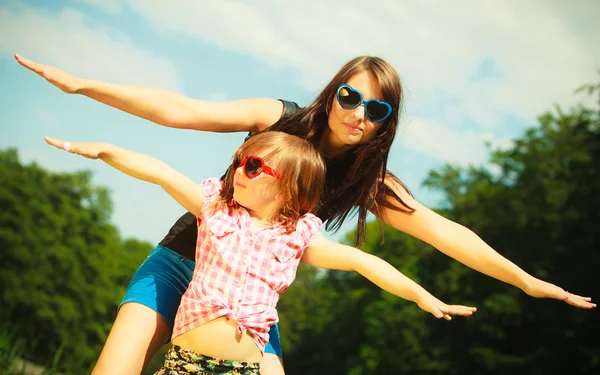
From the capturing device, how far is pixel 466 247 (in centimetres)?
348

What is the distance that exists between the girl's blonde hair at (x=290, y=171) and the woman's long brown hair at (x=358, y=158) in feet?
0.74

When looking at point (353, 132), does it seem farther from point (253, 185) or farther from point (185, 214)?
point (185, 214)

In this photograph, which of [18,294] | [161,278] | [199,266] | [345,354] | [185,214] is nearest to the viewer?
[199,266]

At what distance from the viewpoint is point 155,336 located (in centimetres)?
309

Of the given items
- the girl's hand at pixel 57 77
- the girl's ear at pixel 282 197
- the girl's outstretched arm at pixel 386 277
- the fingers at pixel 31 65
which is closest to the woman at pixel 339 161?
the girl's hand at pixel 57 77

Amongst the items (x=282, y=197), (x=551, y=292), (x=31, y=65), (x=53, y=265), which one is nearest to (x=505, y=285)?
(x=53, y=265)

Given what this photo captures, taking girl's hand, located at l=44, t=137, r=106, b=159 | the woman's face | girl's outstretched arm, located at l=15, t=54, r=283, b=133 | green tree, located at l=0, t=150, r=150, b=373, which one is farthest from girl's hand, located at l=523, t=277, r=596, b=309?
green tree, located at l=0, t=150, r=150, b=373

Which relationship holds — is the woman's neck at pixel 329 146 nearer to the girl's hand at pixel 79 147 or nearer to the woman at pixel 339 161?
the woman at pixel 339 161

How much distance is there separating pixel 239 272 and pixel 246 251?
108mm

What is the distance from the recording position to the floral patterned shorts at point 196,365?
2791 mm

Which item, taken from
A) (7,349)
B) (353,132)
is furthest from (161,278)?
(7,349)

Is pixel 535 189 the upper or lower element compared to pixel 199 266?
upper

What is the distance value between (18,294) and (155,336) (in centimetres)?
3108

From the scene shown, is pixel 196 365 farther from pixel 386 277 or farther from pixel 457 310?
pixel 457 310
